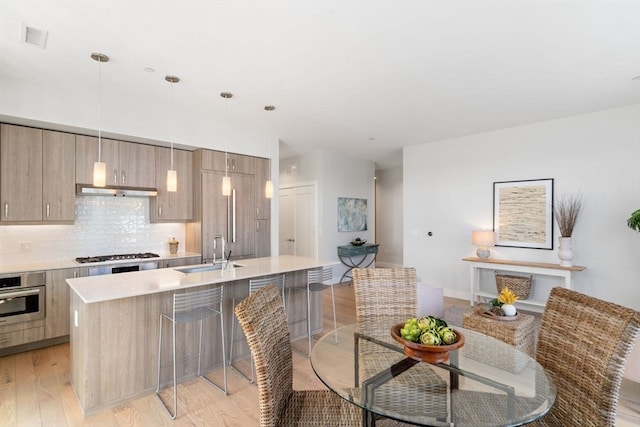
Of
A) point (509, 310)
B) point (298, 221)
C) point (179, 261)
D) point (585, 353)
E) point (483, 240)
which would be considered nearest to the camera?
point (585, 353)

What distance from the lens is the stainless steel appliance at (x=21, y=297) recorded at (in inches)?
128

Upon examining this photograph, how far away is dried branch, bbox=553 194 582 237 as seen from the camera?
445 cm

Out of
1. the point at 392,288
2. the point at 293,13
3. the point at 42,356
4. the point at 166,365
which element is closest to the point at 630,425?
the point at 392,288

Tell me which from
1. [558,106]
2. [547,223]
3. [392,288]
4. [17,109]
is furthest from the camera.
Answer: [547,223]

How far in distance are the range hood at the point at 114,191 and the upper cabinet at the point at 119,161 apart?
5cm

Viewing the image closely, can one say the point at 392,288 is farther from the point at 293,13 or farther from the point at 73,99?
the point at 73,99

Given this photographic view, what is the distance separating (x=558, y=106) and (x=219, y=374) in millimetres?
5117

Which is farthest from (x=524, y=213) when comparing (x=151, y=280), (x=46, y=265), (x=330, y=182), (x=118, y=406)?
(x=46, y=265)

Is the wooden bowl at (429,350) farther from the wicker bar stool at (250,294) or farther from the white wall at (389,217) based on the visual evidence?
the white wall at (389,217)

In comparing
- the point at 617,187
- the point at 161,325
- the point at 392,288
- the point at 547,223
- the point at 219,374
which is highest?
the point at 617,187

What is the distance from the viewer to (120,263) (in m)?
4.01

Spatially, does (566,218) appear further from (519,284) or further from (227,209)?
(227,209)

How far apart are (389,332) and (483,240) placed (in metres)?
3.57

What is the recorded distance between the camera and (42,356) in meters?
3.34
